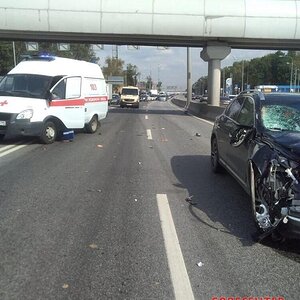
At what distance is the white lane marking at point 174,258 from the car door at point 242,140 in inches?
47.2

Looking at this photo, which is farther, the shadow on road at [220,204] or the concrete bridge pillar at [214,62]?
the concrete bridge pillar at [214,62]

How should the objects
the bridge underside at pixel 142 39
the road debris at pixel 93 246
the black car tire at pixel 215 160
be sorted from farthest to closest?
the bridge underside at pixel 142 39, the black car tire at pixel 215 160, the road debris at pixel 93 246

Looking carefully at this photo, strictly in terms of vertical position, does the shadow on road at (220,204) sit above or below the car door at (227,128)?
below

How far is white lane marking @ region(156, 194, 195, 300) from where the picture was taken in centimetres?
401

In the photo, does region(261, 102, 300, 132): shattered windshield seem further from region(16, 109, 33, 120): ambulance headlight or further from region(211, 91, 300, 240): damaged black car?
region(16, 109, 33, 120): ambulance headlight

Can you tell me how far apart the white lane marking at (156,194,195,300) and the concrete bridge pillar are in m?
27.4

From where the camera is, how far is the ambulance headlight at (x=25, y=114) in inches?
505

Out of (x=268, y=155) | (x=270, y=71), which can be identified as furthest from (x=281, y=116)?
(x=270, y=71)

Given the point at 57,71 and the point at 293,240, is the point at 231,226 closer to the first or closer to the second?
the point at 293,240

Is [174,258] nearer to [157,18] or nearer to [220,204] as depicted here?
[220,204]

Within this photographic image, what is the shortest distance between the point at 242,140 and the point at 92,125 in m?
11.3

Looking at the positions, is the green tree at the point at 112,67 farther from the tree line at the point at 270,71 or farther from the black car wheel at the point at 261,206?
A: the black car wheel at the point at 261,206

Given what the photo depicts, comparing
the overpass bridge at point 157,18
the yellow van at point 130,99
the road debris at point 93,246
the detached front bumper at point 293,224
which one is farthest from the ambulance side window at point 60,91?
the yellow van at point 130,99

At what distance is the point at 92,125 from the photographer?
17406 millimetres
